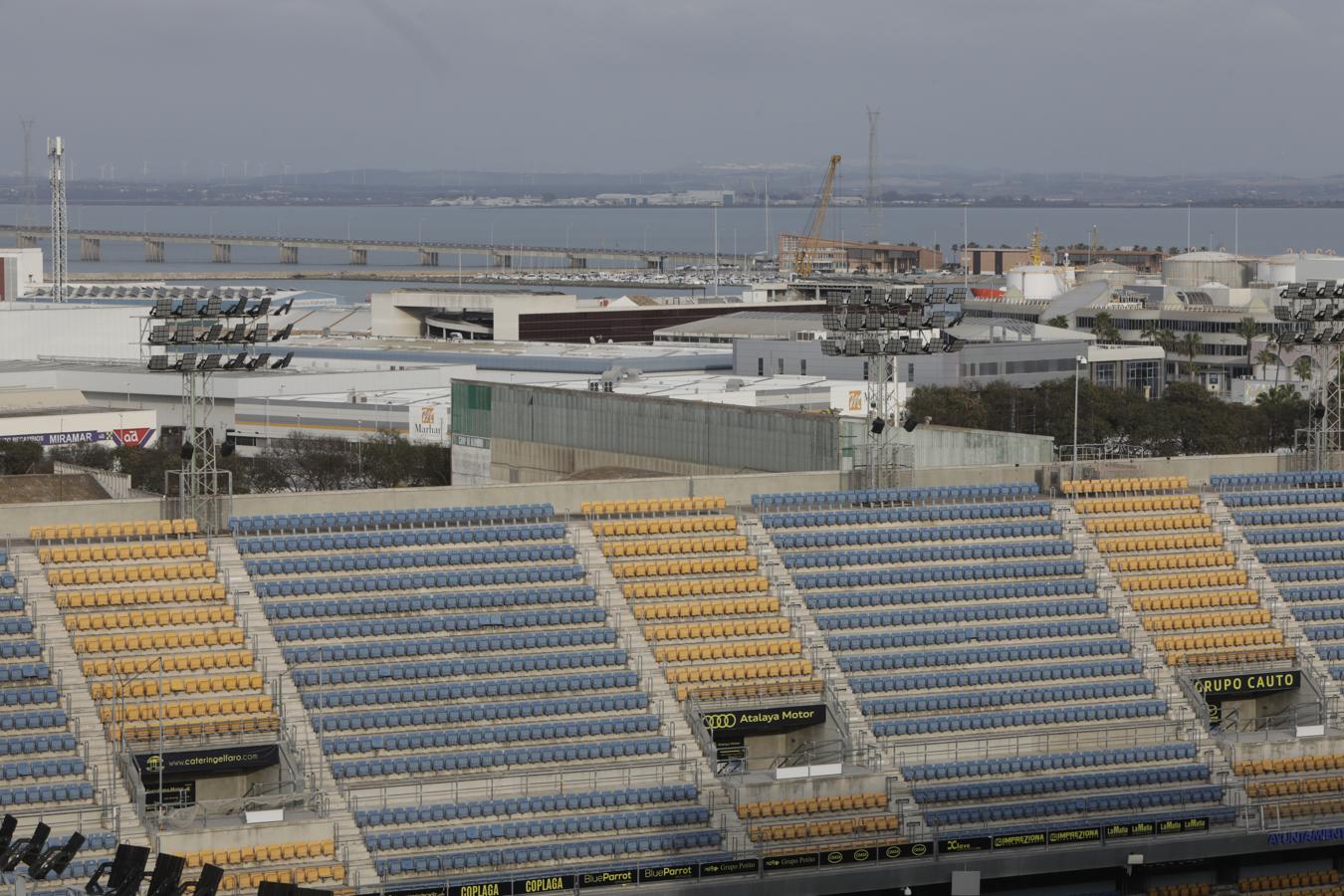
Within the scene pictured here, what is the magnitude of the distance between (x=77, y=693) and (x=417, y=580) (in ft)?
27.1

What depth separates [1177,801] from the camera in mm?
47125

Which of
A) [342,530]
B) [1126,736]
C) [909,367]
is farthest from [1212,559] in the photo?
[909,367]

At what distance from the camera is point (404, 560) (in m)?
49.4

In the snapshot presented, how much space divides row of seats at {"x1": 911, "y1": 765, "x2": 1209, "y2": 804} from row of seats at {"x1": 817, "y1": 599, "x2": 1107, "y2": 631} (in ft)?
17.6

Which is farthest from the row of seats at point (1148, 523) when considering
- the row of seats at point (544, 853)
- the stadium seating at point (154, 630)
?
the stadium seating at point (154, 630)

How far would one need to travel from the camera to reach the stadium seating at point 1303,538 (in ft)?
178

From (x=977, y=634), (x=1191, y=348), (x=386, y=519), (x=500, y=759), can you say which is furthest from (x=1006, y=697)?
(x=1191, y=348)

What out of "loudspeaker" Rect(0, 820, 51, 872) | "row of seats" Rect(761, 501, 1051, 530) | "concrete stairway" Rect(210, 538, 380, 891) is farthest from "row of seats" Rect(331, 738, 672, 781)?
"loudspeaker" Rect(0, 820, 51, 872)

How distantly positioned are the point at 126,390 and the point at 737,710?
94809mm

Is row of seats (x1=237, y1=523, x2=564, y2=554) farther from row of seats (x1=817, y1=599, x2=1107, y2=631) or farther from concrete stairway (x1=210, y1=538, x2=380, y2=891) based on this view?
row of seats (x1=817, y1=599, x2=1107, y2=631)

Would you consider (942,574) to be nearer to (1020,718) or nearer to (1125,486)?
(1020,718)

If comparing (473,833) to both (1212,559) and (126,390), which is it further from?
(126,390)

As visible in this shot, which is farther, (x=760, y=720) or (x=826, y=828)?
(x=760, y=720)

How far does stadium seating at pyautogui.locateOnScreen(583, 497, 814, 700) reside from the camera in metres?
48.2
